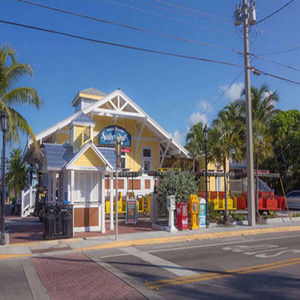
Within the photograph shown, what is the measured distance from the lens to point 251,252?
9570mm

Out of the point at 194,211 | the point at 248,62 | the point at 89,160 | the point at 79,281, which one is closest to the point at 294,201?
the point at 248,62

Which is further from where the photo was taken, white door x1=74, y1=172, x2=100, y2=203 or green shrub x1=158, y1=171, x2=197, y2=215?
green shrub x1=158, y1=171, x2=197, y2=215

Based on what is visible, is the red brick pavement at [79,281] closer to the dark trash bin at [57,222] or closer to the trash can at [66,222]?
the dark trash bin at [57,222]

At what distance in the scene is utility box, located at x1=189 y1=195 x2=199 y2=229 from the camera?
13.9 meters

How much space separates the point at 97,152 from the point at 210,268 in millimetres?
7131

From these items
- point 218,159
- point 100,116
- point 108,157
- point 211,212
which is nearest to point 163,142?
point 100,116

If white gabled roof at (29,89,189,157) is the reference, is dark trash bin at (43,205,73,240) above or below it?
below

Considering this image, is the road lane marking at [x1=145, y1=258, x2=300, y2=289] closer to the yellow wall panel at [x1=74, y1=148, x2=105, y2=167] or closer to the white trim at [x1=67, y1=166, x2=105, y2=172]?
the white trim at [x1=67, y1=166, x2=105, y2=172]

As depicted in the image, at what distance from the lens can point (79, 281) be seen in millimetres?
6797

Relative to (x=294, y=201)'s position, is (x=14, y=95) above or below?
above

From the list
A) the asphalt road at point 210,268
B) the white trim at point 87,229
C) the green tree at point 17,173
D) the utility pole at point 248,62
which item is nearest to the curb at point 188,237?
the asphalt road at point 210,268

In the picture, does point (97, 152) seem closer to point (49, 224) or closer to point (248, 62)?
point (49, 224)

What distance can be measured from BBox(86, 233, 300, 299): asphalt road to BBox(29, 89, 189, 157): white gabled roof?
1235 cm

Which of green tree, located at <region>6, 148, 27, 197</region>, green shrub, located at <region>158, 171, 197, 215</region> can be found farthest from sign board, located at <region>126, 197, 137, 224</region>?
green tree, located at <region>6, 148, 27, 197</region>
